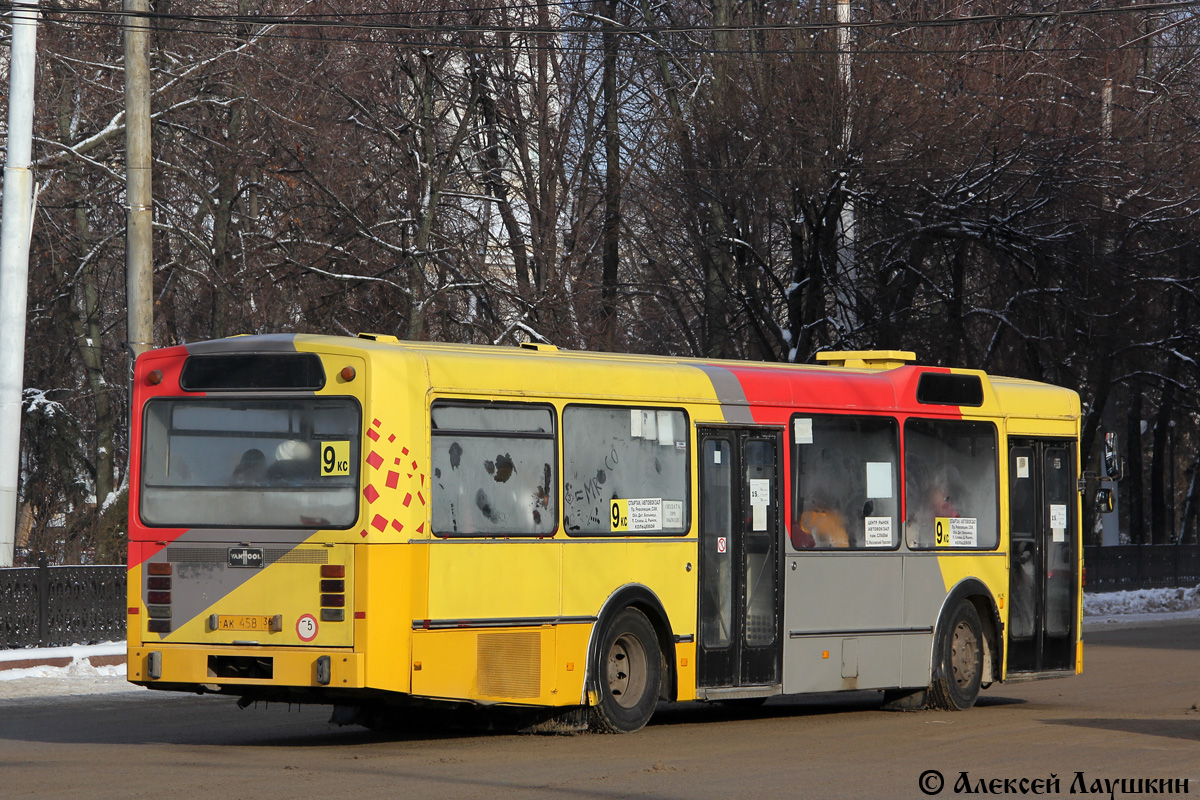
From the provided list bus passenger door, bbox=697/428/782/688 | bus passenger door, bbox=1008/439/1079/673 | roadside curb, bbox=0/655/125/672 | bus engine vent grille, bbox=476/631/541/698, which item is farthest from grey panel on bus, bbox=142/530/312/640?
bus passenger door, bbox=1008/439/1079/673

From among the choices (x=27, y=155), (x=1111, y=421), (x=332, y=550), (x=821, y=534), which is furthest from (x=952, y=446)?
(x=1111, y=421)

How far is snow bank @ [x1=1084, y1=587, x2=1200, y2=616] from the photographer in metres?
32.1

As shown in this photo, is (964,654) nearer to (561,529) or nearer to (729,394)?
(729,394)

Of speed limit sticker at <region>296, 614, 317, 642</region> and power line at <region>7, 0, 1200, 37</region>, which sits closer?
speed limit sticker at <region>296, 614, 317, 642</region>

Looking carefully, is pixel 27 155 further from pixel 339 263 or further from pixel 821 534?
pixel 821 534

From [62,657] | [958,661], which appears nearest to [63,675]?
[62,657]

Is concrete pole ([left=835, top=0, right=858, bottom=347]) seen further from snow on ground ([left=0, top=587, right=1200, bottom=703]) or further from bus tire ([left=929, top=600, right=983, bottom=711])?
snow on ground ([left=0, top=587, right=1200, bottom=703])

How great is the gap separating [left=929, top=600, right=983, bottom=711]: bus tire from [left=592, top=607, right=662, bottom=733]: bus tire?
3.24 m

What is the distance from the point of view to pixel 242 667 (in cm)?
1066

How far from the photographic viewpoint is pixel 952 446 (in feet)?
48.2

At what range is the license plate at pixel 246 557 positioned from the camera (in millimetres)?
10656

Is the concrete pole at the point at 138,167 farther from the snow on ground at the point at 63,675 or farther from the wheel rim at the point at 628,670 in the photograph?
the wheel rim at the point at 628,670

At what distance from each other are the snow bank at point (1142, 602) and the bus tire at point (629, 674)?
20.9 metres

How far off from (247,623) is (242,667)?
0.29 meters
